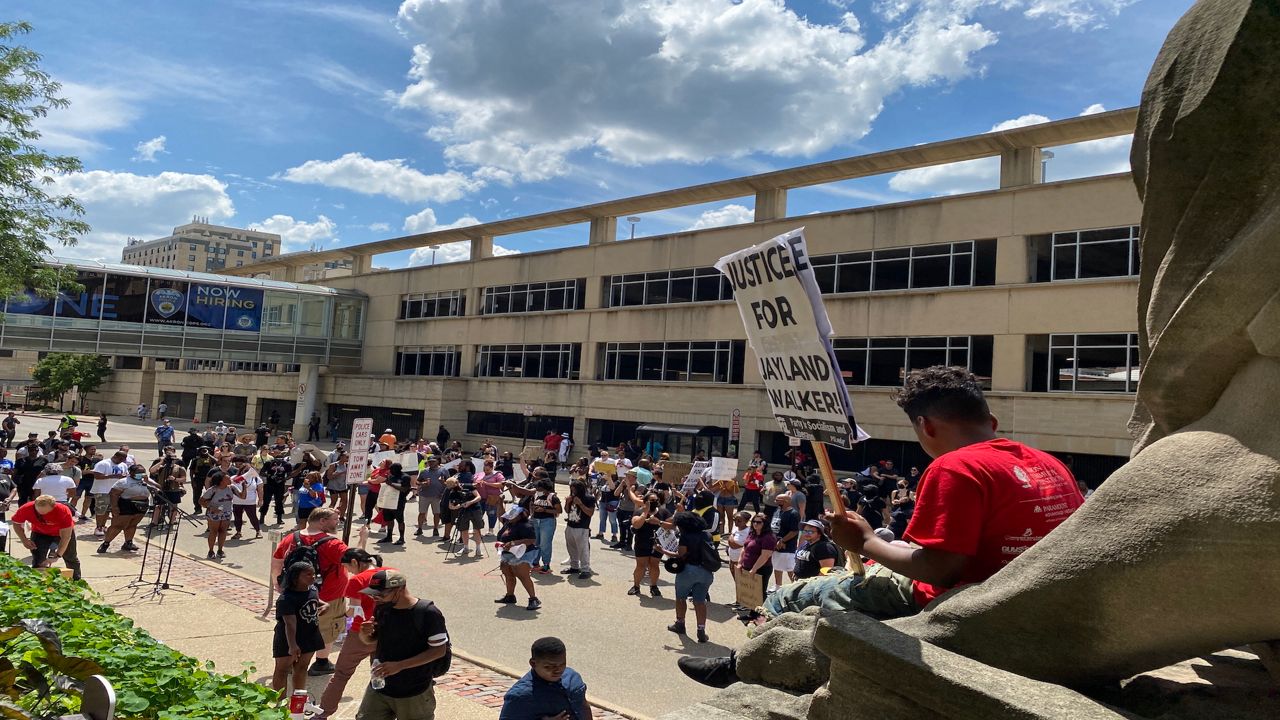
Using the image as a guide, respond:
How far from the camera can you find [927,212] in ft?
92.1

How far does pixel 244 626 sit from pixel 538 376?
2997cm

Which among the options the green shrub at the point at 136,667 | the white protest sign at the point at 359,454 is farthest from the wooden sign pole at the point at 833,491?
the white protest sign at the point at 359,454

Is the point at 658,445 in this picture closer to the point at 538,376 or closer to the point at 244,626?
the point at 538,376

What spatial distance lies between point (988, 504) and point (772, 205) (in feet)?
98.3

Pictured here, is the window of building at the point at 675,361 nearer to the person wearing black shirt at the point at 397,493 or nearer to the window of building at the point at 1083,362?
the window of building at the point at 1083,362

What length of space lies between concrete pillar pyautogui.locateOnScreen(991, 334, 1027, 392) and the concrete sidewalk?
21514 mm

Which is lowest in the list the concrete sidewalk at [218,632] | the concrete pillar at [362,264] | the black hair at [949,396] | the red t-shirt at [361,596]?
the concrete sidewalk at [218,632]

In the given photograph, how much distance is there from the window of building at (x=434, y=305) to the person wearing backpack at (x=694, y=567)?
3525cm

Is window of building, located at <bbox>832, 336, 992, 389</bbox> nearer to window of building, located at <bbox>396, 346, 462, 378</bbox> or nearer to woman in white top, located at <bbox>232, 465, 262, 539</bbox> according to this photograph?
woman in white top, located at <bbox>232, 465, 262, 539</bbox>

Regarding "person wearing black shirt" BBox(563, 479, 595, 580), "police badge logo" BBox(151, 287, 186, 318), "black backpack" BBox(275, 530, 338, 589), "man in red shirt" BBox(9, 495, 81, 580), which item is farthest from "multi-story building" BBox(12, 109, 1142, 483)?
"man in red shirt" BBox(9, 495, 81, 580)

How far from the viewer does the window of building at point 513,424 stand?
38.6 m

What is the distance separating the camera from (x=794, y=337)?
4.02m

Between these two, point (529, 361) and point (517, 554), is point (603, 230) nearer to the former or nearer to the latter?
point (529, 361)

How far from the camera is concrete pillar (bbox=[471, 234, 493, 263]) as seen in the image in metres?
44.5
